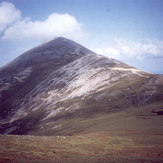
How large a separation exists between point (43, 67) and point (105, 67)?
89.3 meters

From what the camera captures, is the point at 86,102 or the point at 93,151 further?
the point at 86,102

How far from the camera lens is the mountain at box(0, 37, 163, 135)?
6106 centimetres

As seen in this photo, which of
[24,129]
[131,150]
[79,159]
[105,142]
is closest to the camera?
[79,159]

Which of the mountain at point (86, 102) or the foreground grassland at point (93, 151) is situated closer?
the foreground grassland at point (93, 151)

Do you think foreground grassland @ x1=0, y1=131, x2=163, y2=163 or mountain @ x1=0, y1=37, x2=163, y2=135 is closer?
foreground grassland @ x1=0, y1=131, x2=163, y2=163

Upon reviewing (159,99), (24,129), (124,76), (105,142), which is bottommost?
(24,129)

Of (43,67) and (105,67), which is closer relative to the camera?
(105,67)

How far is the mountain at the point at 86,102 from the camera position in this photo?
6106 cm

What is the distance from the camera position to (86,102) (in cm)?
8769

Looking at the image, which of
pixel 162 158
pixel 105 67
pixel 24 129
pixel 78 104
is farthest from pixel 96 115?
pixel 105 67

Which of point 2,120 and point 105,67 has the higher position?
point 105,67

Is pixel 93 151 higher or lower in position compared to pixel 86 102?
lower

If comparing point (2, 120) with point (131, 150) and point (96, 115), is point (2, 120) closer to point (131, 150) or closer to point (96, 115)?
point (96, 115)

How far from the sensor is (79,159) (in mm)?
26172
